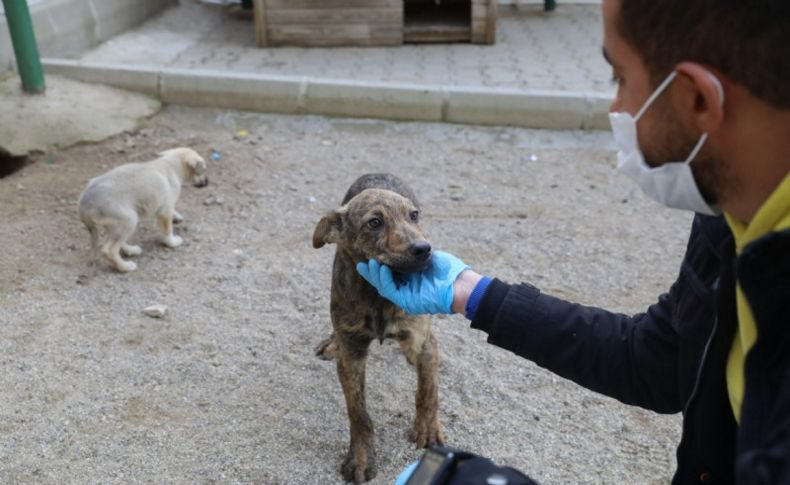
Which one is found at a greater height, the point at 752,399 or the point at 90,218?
the point at 752,399

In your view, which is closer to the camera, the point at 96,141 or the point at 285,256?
the point at 285,256

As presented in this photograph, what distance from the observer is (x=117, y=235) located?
4.73 m

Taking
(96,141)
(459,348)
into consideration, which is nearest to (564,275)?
(459,348)

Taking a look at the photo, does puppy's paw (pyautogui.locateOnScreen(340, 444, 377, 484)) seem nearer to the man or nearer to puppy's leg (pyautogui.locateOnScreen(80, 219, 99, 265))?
the man

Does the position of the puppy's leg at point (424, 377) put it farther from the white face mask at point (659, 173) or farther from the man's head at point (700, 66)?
the man's head at point (700, 66)

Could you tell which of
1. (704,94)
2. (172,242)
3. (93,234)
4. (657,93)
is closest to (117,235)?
(93,234)

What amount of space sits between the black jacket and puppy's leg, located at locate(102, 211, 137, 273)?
10.2 feet

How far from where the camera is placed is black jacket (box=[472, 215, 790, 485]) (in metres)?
1.22

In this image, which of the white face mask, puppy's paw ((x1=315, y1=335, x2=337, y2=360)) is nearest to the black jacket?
the white face mask

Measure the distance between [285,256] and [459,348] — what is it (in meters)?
1.49

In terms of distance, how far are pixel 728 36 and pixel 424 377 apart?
7.84 feet

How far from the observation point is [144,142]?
6496mm

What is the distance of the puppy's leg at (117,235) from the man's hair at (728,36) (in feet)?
13.1

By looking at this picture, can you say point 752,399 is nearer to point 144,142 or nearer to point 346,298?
point 346,298
